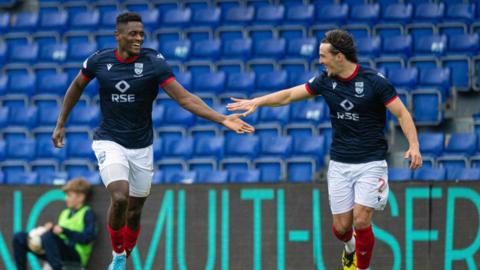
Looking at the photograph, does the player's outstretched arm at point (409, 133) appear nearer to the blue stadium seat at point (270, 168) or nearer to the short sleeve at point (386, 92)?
the short sleeve at point (386, 92)

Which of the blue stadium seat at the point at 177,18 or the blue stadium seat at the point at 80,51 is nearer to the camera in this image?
the blue stadium seat at the point at 80,51

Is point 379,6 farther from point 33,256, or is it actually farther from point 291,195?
point 33,256

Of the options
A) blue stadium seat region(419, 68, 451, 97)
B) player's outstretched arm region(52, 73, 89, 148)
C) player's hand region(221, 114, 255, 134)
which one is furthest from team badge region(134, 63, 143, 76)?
blue stadium seat region(419, 68, 451, 97)

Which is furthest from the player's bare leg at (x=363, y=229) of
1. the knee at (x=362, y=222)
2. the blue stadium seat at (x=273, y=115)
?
the blue stadium seat at (x=273, y=115)

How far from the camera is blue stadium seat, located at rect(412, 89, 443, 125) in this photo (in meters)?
15.7

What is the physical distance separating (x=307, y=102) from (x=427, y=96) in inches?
70.6

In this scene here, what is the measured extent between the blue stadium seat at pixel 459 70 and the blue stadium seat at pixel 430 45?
1.29 ft

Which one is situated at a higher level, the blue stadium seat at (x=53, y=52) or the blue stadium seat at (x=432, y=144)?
the blue stadium seat at (x=53, y=52)

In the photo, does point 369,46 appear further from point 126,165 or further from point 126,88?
point 126,165

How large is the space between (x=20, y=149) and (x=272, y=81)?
4095mm

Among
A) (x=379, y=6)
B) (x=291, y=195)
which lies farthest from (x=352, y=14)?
(x=291, y=195)

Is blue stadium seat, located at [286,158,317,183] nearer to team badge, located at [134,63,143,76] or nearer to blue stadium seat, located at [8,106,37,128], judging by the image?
blue stadium seat, located at [8,106,37,128]

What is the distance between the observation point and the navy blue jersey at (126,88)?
387 inches

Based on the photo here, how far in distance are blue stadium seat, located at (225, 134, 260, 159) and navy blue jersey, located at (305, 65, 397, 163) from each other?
5618 mm
